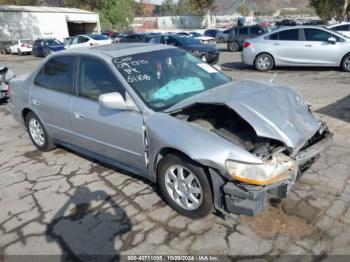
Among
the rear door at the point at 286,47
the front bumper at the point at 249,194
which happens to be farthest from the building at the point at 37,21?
the front bumper at the point at 249,194

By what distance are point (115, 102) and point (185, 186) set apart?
43.0 inches

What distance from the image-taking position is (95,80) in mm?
3951

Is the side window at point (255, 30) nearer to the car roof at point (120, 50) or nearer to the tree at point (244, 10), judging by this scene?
the car roof at point (120, 50)

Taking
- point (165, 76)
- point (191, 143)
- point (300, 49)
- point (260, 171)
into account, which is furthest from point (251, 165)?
point (300, 49)

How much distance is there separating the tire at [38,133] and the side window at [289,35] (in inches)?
351

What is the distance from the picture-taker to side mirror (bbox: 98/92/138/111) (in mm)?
3369

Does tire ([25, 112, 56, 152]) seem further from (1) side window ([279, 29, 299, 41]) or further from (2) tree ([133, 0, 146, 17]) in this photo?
(2) tree ([133, 0, 146, 17])

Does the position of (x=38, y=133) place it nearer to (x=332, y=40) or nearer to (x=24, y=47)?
(x=332, y=40)

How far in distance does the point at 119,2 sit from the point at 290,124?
5208 cm

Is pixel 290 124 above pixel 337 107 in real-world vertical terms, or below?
above

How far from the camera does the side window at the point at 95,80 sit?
3725mm

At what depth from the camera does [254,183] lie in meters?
2.73

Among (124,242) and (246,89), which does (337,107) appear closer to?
(246,89)

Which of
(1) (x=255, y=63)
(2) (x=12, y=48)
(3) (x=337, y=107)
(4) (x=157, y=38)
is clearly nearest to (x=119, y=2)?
(2) (x=12, y=48)
